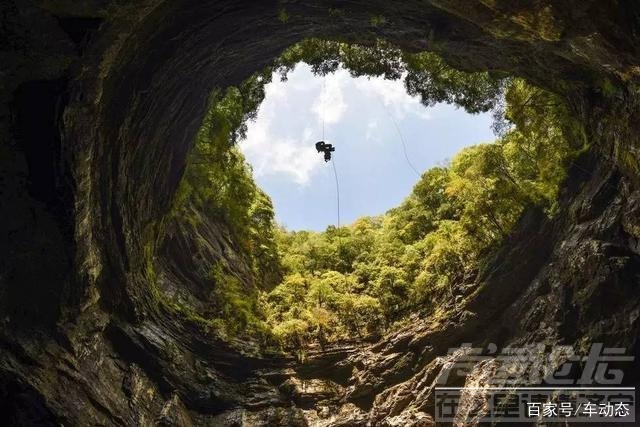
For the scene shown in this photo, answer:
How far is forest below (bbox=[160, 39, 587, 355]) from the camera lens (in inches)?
494

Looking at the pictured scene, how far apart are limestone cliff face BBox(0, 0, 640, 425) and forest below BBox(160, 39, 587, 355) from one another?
0.70 meters

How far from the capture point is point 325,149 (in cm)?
1442

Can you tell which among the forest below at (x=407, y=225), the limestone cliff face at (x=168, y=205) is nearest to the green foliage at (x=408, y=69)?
the forest below at (x=407, y=225)

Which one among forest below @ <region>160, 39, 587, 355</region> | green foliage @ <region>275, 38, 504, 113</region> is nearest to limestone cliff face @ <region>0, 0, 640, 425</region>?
forest below @ <region>160, 39, 587, 355</region>

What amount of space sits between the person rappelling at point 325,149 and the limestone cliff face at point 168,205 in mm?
2930

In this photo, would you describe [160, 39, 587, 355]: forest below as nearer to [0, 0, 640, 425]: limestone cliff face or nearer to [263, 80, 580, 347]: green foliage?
[263, 80, 580, 347]: green foliage

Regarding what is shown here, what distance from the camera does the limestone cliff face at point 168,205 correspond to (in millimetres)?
7645

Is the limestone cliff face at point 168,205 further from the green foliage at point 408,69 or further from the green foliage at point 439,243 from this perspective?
the green foliage at point 408,69

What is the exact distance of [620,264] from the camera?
9328mm

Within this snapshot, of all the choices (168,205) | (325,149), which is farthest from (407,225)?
(168,205)

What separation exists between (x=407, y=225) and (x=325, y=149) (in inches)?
240

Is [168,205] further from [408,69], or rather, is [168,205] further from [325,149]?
[408,69]

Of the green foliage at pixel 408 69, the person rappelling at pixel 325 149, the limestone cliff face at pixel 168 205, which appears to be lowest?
the limestone cliff face at pixel 168 205

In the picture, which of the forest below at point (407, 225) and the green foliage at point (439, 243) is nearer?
the green foliage at point (439, 243)
